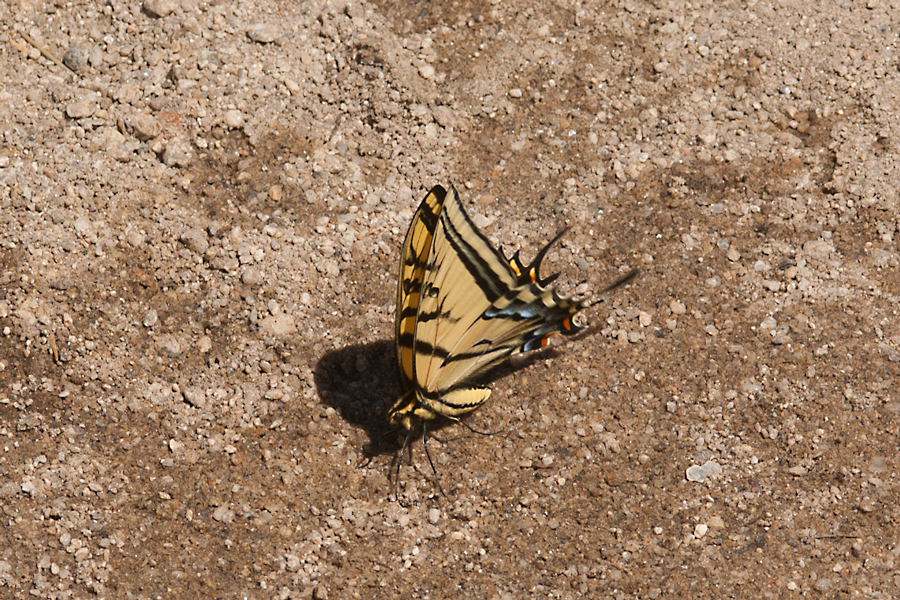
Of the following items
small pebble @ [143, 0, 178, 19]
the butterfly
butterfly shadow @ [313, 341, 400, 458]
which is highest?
small pebble @ [143, 0, 178, 19]

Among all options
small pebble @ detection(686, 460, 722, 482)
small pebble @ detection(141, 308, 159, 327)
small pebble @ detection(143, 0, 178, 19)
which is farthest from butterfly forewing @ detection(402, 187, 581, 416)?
small pebble @ detection(143, 0, 178, 19)

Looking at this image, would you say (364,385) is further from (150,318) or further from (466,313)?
(150,318)

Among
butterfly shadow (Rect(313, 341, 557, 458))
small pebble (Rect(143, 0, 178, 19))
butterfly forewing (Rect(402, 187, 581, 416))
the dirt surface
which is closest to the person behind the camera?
butterfly forewing (Rect(402, 187, 581, 416))

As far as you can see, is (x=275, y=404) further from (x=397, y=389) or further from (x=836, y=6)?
(x=836, y=6)

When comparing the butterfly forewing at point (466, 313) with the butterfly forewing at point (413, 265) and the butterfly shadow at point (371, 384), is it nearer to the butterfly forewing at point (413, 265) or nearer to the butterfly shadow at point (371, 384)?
the butterfly forewing at point (413, 265)

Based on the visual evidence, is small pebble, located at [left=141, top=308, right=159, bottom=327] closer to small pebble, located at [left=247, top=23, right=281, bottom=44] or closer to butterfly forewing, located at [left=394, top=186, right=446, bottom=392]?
butterfly forewing, located at [left=394, top=186, right=446, bottom=392]

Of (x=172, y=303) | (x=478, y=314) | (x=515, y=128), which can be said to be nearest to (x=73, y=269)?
(x=172, y=303)
